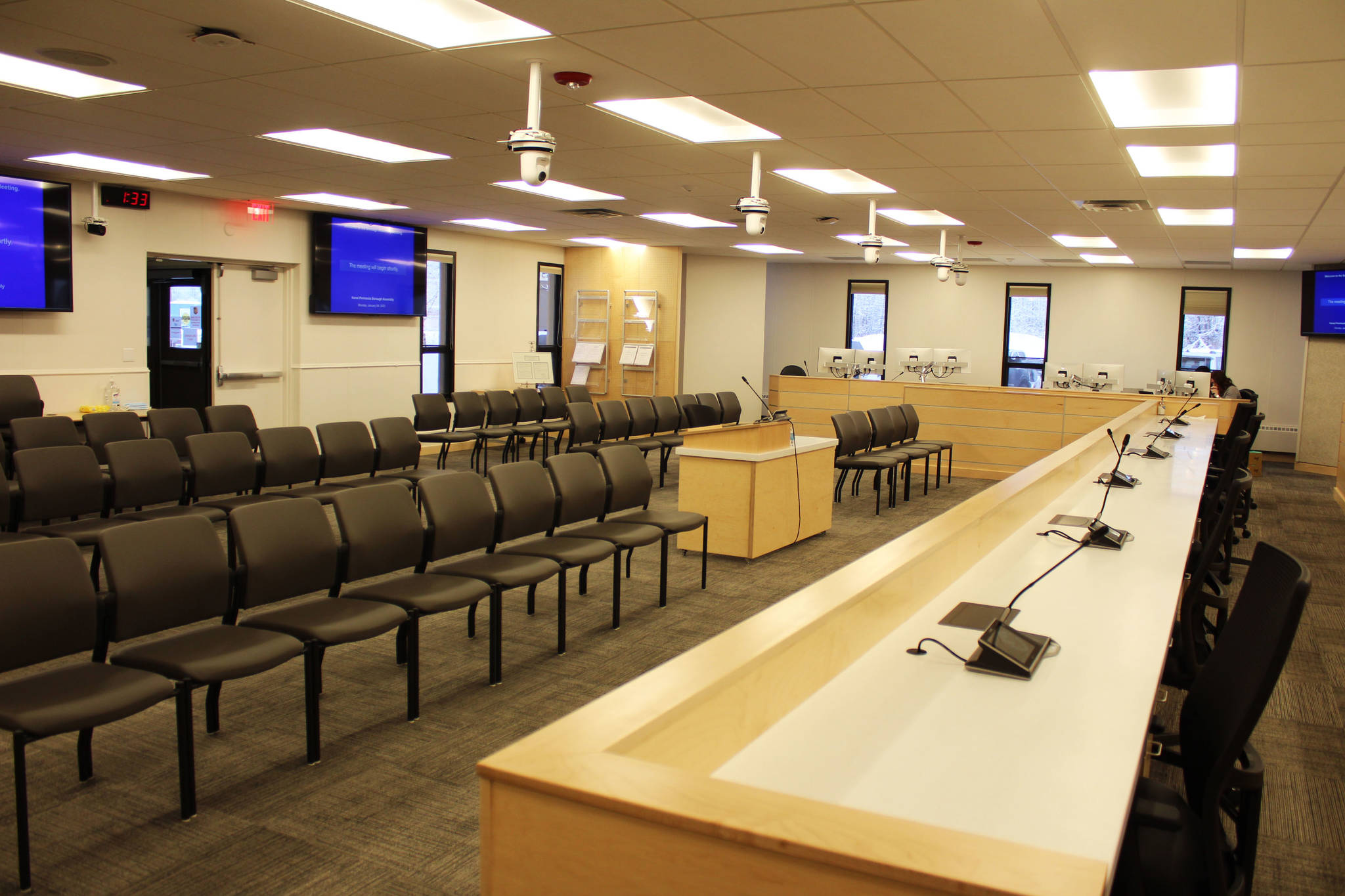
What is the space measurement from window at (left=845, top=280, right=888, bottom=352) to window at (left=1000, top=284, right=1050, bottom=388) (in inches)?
79.5

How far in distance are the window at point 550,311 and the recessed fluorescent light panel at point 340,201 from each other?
13.0 feet

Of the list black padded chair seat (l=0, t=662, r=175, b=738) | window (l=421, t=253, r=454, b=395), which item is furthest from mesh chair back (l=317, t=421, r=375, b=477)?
window (l=421, t=253, r=454, b=395)

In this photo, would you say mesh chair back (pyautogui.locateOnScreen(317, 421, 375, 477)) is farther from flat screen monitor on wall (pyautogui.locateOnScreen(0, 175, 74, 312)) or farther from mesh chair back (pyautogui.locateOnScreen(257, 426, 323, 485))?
flat screen monitor on wall (pyautogui.locateOnScreen(0, 175, 74, 312))

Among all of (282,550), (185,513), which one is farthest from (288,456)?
(282,550)

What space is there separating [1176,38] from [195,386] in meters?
9.28

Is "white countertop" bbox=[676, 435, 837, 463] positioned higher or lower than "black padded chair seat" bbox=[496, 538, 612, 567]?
higher

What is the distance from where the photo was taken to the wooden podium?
21.9 feet

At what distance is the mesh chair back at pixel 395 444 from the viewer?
6.85 meters

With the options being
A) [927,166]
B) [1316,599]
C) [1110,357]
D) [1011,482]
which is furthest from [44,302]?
[1110,357]

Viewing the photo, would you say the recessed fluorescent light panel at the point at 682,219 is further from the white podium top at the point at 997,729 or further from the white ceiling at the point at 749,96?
the white podium top at the point at 997,729

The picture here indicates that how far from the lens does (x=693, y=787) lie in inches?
49.3

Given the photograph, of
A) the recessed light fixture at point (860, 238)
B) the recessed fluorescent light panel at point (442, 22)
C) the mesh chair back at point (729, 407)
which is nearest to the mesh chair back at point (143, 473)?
the recessed fluorescent light panel at point (442, 22)

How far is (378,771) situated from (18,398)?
20.0ft

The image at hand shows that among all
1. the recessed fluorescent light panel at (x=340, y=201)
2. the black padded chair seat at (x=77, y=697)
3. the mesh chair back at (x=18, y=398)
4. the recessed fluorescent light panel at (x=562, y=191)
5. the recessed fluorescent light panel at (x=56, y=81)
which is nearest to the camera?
the black padded chair seat at (x=77, y=697)
